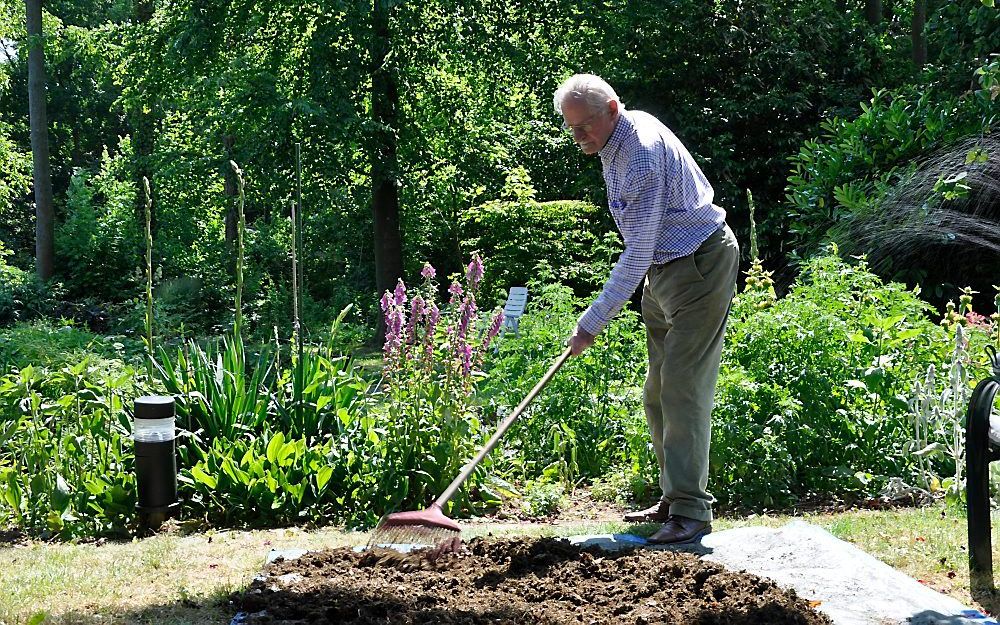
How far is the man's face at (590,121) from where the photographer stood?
13.1ft

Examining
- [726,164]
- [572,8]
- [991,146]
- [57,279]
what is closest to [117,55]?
[57,279]

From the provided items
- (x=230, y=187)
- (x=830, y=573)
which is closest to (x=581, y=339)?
(x=830, y=573)

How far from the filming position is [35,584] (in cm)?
385

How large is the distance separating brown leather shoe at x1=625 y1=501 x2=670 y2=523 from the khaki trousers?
1.13ft

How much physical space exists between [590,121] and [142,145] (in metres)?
25.4

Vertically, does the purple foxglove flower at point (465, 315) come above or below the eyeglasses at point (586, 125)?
below

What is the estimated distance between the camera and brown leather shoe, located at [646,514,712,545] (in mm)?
4191

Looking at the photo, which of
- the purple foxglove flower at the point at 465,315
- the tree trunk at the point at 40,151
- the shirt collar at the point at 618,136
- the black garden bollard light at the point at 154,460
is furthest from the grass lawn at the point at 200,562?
the tree trunk at the point at 40,151

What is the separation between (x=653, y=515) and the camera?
4.70 m

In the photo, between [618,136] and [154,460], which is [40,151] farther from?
[618,136]

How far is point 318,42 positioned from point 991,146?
809cm

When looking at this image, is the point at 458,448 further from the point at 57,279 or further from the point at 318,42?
the point at 57,279

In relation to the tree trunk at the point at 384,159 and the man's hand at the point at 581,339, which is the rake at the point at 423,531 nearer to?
the man's hand at the point at 581,339

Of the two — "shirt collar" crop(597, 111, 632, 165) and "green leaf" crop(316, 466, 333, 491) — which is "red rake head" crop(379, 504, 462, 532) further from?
"shirt collar" crop(597, 111, 632, 165)
